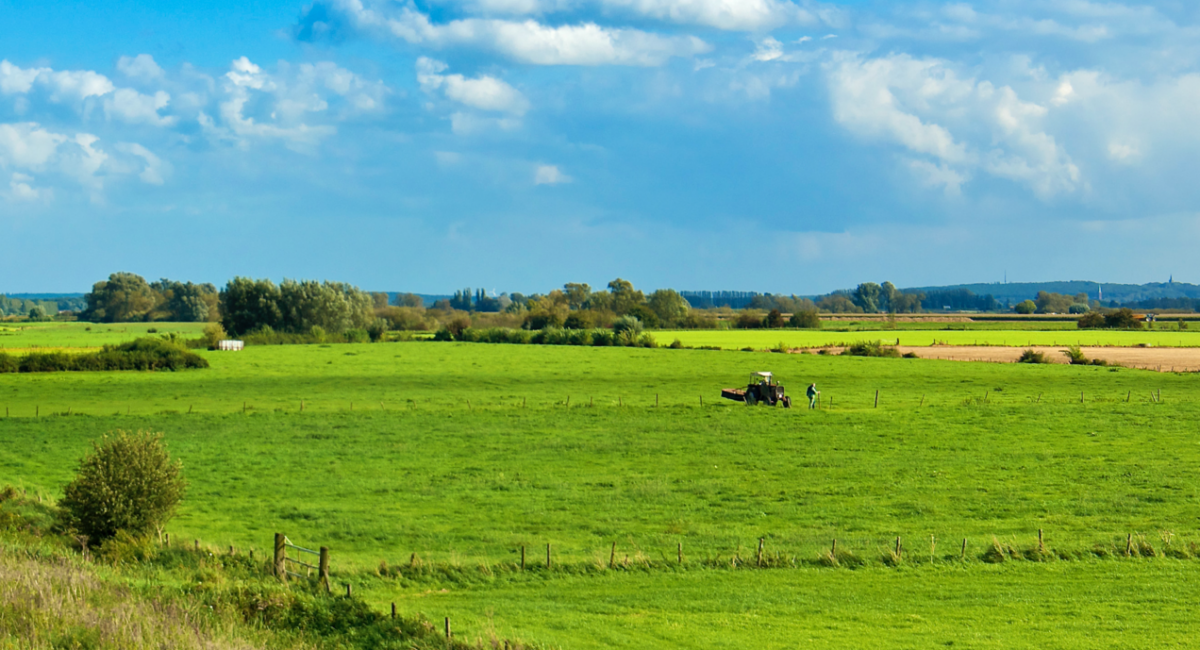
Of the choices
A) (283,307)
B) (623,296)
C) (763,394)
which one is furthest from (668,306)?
(763,394)

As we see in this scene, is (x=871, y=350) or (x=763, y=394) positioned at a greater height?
(x=871, y=350)

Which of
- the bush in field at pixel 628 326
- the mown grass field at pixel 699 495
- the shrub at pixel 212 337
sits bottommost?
the mown grass field at pixel 699 495

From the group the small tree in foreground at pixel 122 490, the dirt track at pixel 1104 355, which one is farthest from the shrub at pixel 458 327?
the small tree in foreground at pixel 122 490

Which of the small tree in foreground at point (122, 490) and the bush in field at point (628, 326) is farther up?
the bush in field at point (628, 326)

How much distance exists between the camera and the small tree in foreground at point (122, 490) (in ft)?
70.5

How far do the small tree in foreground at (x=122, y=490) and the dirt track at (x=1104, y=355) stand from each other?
2975 inches

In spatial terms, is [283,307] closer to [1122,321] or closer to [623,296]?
[623,296]

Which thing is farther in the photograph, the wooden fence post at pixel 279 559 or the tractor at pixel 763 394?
the tractor at pixel 763 394

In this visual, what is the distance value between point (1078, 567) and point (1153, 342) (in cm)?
10191

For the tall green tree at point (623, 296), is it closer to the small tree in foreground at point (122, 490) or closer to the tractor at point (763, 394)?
the tractor at point (763, 394)

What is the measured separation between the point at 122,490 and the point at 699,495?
55.5 feet

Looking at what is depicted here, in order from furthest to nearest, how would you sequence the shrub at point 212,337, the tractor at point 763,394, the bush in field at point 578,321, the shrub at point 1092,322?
the shrub at point 1092,322 < the bush in field at point 578,321 < the shrub at point 212,337 < the tractor at point 763,394

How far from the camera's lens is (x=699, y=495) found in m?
30.8

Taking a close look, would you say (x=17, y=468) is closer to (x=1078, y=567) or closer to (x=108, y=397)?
(x=108, y=397)
